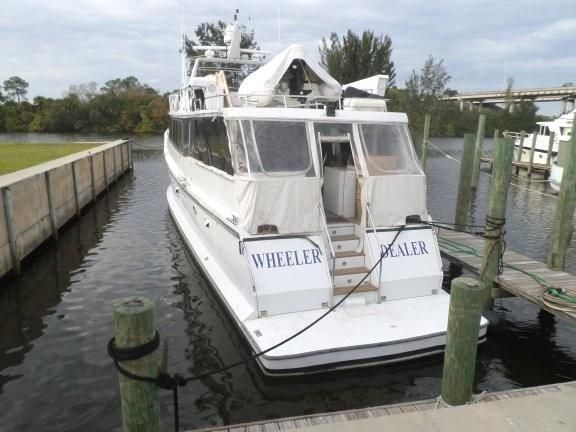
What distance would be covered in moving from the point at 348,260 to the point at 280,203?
1.44 metres

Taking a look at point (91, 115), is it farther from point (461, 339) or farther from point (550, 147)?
point (461, 339)

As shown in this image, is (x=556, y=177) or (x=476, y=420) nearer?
(x=476, y=420)

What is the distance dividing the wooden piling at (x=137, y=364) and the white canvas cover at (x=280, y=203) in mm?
3461

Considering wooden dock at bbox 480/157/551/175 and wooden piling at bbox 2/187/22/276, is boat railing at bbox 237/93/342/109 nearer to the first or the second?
wooden piling at bbox 2/187/22/276

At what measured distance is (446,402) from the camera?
4.15 meters

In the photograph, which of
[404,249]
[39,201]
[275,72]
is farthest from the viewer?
[39,201]

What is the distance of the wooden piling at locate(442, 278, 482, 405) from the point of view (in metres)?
3.84

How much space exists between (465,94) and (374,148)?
87.6 m

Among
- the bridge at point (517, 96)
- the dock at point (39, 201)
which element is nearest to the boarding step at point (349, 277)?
the dock at point (39, 201)

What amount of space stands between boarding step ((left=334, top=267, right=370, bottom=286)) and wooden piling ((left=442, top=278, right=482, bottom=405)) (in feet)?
9.00

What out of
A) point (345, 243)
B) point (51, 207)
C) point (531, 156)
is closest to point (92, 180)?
point (51, 207)

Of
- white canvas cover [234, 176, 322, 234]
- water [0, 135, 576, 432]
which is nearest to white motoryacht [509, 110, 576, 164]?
water [0, 135, 576, 432]

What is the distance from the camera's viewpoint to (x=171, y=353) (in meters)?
6.75

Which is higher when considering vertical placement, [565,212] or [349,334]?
[565,212]
